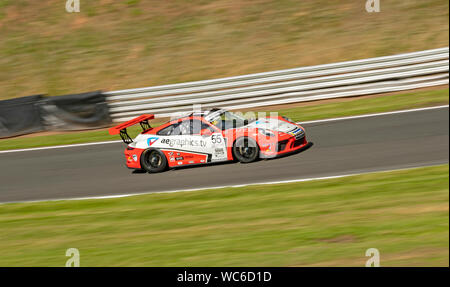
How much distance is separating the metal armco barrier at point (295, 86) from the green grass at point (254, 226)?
6.21m

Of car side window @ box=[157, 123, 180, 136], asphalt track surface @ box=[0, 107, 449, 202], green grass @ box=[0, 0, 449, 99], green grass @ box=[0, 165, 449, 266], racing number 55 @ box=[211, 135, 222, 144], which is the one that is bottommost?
green grass @ box=[0, 165, 449, 266]

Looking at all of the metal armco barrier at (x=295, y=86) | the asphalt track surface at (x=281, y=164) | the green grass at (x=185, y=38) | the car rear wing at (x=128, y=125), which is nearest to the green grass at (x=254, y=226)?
the asphalt track surface at (x=281, y=164)

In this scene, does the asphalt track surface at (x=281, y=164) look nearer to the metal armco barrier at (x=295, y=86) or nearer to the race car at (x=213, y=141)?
the race car at (x=213, y=141)

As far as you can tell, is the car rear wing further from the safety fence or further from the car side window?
the safety fence

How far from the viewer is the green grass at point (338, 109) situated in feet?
48.3

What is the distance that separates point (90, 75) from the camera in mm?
22500

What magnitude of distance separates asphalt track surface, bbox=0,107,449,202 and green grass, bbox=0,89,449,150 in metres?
0.72

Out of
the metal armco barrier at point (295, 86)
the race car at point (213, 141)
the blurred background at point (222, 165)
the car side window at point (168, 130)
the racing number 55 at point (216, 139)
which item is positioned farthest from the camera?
the metal armco barrier at point (295, 86)

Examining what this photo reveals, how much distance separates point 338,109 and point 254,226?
7415 millimetres

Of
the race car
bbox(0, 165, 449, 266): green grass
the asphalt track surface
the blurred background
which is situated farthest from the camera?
the race car

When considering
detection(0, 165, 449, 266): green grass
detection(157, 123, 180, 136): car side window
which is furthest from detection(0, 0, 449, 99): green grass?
detection(0, 165, 449, 266): green grass

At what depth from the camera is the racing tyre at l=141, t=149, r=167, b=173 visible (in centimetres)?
1348
